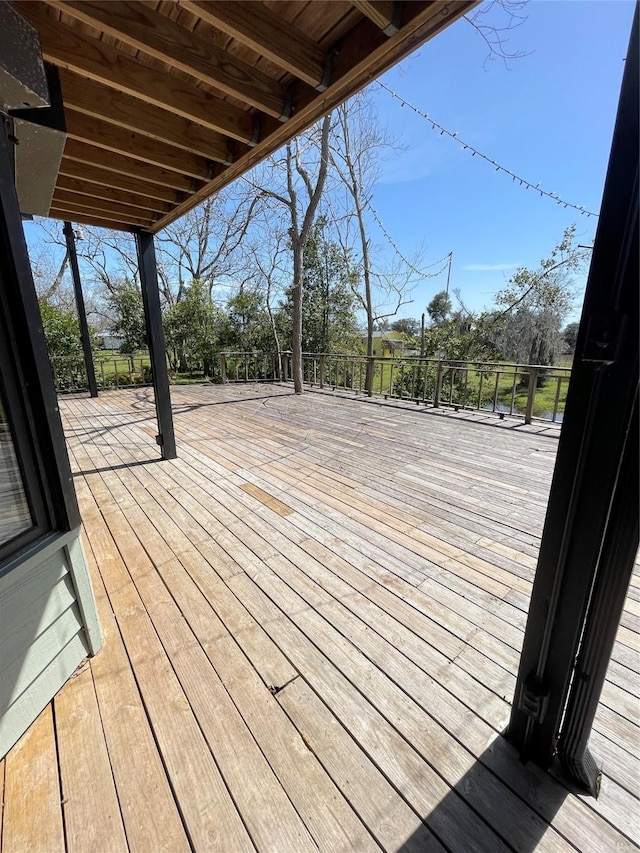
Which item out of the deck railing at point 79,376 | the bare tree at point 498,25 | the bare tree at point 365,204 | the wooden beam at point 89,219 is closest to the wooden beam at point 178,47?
the bare tree at point 498,25

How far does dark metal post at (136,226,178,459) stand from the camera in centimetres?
316

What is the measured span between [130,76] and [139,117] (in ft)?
0.96

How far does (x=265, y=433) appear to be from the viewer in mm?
4613

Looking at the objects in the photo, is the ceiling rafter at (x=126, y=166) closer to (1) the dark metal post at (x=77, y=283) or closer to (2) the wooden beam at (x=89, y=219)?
(2) the wooden beam at (x=89, y=219)

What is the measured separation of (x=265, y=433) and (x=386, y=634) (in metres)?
3.35

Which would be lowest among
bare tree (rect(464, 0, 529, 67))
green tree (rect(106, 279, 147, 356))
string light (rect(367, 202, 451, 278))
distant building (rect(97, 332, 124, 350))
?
distant building (rect(97, 332, 124, 350))

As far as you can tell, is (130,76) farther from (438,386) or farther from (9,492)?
Answer: (438,386)

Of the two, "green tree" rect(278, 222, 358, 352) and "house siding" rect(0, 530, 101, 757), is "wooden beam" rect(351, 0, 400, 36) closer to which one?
"house siding" rect(0, 530, 101, 757)

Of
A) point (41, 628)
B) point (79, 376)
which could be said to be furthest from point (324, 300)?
point (41, 628)

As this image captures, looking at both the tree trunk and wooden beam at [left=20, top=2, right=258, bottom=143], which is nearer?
wooden beam at [left=20, top=2, right=258, bottom=143]

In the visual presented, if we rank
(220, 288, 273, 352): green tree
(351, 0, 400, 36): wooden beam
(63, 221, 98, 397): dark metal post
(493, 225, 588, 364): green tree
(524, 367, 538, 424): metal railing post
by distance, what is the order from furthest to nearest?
(220, 288, 273, 352): green tree
(493, 225, 588, 364): green tree
(63, 221, 98, 397): dark metal post
(524, 367, 538, 424): metal railing post
(351, 0, 400, 36): wooden beam

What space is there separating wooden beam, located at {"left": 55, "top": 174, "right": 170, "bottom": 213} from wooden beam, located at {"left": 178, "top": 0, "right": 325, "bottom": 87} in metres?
1.84

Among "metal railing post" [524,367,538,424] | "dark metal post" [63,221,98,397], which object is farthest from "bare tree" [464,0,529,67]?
"dark metal post" [63,221,98,397]

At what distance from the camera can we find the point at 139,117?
5.81 feet
